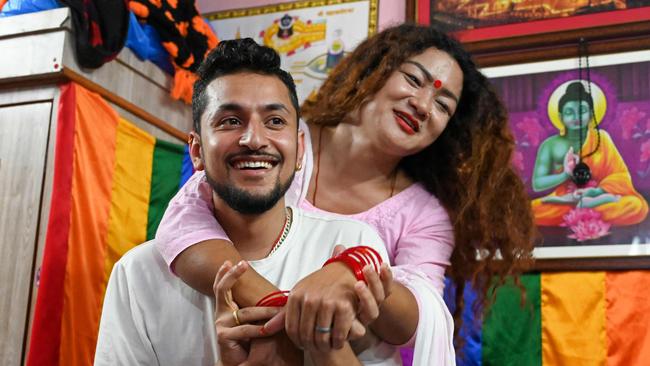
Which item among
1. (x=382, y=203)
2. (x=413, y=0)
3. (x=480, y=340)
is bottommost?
(x=480, y=340)

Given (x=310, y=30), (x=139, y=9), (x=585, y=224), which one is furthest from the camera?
(x=310, y=30)

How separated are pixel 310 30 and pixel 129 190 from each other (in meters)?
1.05

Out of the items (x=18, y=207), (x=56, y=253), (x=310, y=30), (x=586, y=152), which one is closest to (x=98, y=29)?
(x=18, y=207)

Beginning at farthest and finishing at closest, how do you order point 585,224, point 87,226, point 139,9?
point 139,9, point 585,224, point 87,226

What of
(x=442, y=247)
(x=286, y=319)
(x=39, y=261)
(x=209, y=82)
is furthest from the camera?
(x=39, y=261)

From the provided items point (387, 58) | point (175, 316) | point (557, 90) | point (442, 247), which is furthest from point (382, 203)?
point (557, 90)

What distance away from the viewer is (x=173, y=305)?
1.29 metres

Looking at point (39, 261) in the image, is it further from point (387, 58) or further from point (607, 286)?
point (607, 286)

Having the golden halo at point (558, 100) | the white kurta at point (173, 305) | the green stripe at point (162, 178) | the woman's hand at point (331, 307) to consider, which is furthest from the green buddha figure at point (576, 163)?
the woman's hand at point (331, 307)

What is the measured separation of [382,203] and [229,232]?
681 mm

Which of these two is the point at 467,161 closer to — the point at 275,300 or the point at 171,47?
the point at 275,300

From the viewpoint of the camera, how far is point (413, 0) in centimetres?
296

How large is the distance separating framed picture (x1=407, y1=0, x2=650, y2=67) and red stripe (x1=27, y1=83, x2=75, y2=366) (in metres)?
1.39

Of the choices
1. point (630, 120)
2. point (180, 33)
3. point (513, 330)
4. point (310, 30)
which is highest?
point (310, 30)
